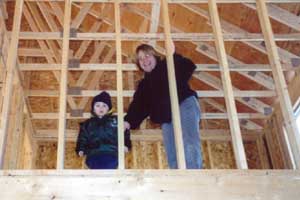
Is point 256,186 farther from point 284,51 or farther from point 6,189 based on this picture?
point 284,51

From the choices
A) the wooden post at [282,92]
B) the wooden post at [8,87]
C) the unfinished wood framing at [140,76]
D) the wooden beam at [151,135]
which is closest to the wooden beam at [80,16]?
the unfinished wood framing at [140,76]

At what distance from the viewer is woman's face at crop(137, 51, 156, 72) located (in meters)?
3.88

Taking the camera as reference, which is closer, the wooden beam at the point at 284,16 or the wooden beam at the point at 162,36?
the wooden beam at the point at 162,36

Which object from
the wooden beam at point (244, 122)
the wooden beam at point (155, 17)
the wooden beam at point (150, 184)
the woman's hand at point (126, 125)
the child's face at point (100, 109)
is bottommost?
the wooden beam at point (150, 184)

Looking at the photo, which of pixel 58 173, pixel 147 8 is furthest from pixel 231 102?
pixel 147 8

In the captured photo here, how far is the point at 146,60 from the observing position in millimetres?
3889

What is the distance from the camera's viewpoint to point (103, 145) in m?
3.81

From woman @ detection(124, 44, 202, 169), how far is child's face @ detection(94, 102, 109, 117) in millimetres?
203

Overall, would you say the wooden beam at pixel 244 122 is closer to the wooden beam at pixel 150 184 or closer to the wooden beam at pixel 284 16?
the wooden beam at pixel 284 16

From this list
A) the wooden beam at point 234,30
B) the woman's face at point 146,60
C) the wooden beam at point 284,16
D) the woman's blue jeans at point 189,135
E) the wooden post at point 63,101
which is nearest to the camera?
the wooden post at point 63,101

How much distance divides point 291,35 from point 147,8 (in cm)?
190

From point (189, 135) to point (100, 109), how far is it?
A: 0.86 metres

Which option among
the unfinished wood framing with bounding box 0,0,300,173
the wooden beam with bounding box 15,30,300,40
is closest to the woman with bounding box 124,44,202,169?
the wooden beam with bounding box 15,30,300,40

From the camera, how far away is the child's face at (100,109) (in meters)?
4.01
